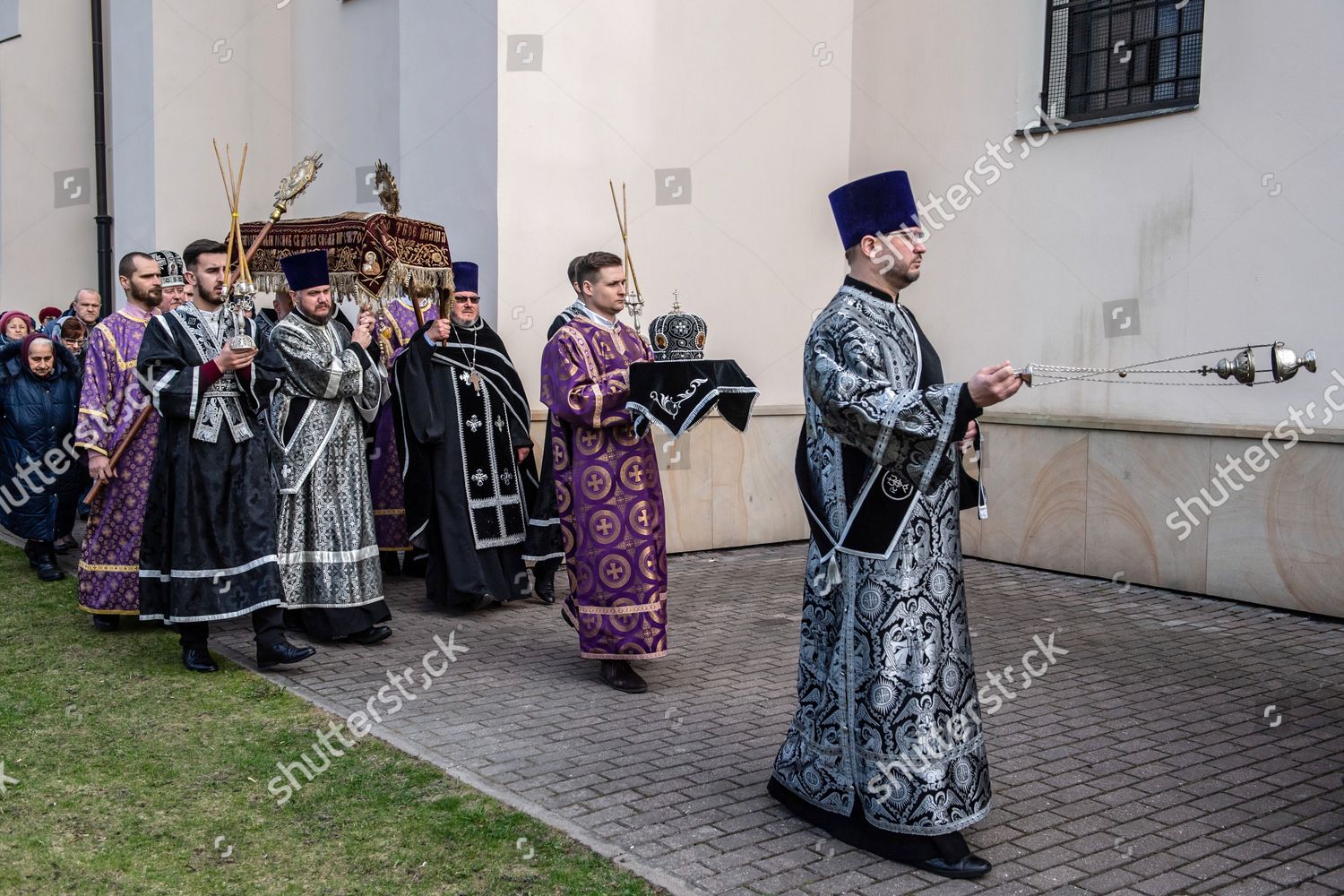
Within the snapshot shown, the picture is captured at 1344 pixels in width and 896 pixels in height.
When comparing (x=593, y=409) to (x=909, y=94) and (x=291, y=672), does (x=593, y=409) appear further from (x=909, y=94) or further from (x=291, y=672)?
(x=909, y=94)

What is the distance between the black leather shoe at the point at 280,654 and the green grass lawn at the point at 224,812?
0.59 ft

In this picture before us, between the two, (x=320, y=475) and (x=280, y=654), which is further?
(x=320, y=475)

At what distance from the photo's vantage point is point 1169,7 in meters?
8.43

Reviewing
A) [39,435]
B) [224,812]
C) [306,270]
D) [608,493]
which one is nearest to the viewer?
[224,812]

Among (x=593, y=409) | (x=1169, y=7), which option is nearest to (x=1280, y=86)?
(x=1169, y=7)

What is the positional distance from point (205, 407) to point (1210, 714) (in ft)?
15.8

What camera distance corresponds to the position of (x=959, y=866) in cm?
386

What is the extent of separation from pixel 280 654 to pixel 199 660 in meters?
0.43

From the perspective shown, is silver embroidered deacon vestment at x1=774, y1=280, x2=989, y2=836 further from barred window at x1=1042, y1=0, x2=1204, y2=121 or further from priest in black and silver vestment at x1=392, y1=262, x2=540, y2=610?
barred window at x1=1042, y1=0, x2=1204, y2=121

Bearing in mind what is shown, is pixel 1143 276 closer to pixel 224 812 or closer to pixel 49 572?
pixel 224 812

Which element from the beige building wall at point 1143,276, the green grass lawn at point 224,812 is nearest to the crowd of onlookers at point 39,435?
the green grass lawn at point 224,812

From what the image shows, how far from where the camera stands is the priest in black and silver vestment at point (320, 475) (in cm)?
679

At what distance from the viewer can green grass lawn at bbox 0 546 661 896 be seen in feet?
12.6

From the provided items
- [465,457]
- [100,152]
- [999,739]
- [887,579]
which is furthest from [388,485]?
[100,152]
